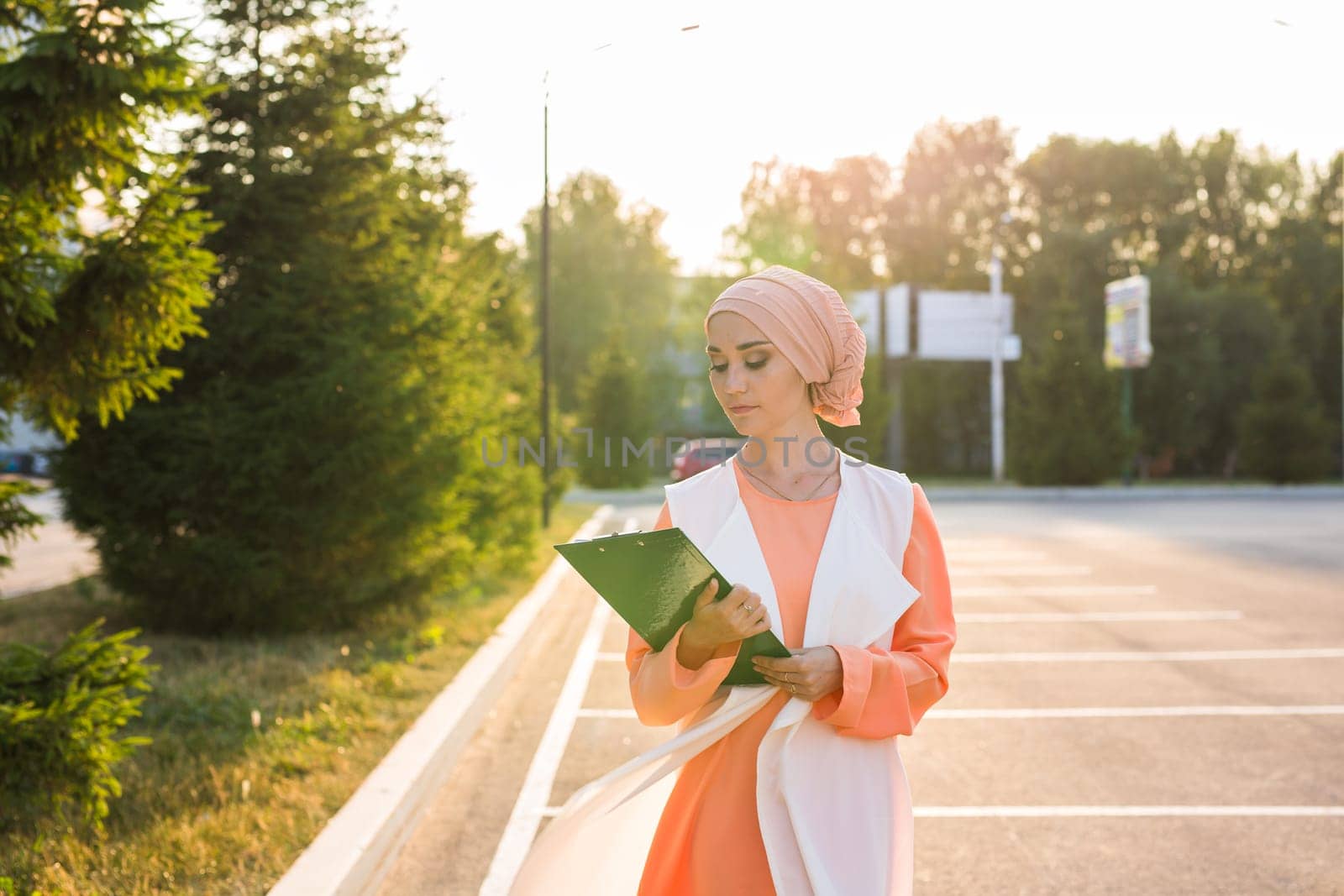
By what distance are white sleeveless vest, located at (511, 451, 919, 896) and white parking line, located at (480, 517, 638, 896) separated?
563 mm

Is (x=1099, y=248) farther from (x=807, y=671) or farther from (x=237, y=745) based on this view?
(x=807, y=671)

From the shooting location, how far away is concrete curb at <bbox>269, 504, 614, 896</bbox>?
13.9 ft

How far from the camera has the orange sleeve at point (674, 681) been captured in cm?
221

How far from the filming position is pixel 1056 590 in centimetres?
1358

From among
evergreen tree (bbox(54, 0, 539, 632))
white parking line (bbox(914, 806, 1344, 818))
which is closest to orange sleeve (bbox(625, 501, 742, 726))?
white parking line (bbox(914, 806, 1344, 818))

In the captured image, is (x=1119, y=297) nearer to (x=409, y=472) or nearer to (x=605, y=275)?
(x=605, y=275)

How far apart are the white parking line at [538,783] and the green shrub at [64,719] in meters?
1.41

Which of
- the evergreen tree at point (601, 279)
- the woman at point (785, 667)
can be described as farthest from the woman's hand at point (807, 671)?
the evergreen tree at point (601, 279)

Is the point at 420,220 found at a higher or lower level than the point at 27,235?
higher

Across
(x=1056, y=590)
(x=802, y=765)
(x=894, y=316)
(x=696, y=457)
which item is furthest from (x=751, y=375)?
(x=894, y=316)

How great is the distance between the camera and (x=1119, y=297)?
37719mm

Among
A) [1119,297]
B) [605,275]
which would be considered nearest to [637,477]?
[1119,297]

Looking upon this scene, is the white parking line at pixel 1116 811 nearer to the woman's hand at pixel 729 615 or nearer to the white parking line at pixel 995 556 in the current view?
the woman's hand at pixel 729 615

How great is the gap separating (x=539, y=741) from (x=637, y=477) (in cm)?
3002
